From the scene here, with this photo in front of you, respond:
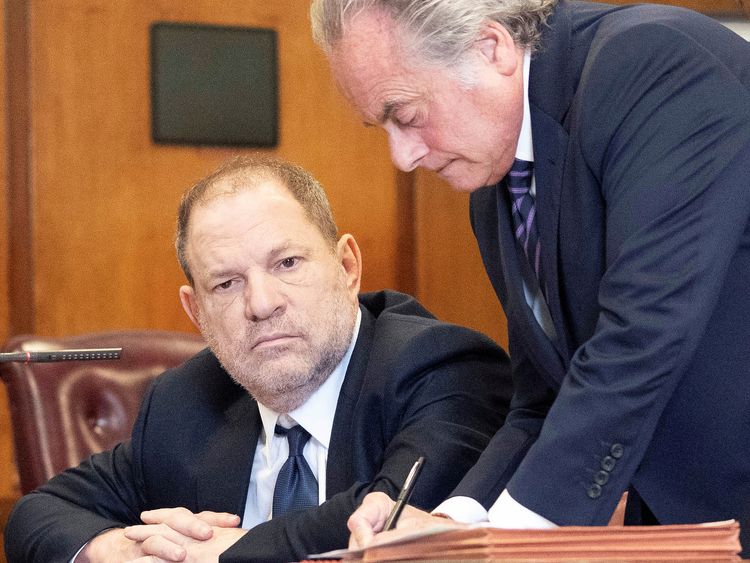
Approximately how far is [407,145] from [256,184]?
70 cm

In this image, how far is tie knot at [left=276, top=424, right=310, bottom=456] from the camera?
246cm

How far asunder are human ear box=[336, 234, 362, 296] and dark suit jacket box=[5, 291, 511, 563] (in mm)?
77

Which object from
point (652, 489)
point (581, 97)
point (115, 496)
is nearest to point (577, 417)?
point (652, 489)

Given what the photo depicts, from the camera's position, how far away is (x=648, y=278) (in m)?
1.61

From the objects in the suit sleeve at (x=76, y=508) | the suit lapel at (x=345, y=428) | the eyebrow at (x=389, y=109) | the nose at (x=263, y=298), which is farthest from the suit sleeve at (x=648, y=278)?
the suit sleeve at (x=76, y=508)

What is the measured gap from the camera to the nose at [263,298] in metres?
2.40

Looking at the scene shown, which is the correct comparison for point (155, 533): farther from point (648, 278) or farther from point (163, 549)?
point (648, 278)

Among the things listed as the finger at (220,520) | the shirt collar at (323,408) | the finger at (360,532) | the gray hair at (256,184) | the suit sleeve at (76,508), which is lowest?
the suit sleeve at (76,508)

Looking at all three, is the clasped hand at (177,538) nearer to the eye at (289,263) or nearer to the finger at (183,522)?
the finger at (183,522)

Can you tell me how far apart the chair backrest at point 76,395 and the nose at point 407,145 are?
1397 millimetres

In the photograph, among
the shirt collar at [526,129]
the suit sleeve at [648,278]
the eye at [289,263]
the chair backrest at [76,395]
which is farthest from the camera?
the chair backrest at [76,395]

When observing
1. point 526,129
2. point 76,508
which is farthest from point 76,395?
point 526,129

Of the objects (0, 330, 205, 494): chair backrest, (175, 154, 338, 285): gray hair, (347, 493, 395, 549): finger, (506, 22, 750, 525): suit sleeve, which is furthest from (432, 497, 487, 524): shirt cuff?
(0, 330, 205, 494): chair backrest

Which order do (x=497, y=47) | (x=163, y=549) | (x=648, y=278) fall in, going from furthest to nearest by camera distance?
(x=163, y=549)
(x=497, y=47)
(x=648, y=278)
